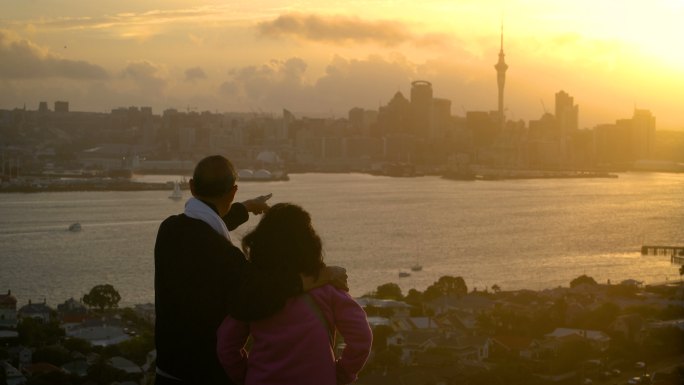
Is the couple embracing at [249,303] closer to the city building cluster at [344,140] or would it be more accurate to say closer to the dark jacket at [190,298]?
the dark jacket at [190,298]

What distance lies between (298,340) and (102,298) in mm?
5280

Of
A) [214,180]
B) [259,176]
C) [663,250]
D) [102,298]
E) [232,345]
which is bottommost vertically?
[663,250]

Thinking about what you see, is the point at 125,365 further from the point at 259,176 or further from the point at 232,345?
the point at 259,176

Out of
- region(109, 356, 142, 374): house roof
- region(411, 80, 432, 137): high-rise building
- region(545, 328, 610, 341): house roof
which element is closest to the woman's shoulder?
region(109, 356, 142, 374): house roof

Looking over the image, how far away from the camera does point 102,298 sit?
578 cm

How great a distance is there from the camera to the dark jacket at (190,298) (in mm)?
708

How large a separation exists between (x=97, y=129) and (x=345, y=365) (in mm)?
35002

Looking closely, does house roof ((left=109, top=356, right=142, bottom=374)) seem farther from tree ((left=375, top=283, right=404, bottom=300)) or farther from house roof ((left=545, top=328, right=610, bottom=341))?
tree ((left=375, top=283, right=404, bottom=300))

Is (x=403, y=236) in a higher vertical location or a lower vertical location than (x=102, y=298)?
lower

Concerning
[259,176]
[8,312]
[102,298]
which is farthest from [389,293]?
[259,176]

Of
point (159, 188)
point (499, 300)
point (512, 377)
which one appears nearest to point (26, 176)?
point (159, 188)

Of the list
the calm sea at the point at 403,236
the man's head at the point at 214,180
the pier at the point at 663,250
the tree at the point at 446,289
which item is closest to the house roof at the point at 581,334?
the tree at the point at 446,289

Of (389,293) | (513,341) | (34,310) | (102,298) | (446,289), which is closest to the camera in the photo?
(513,341)

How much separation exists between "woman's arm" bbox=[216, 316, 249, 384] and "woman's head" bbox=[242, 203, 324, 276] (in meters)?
0.04
